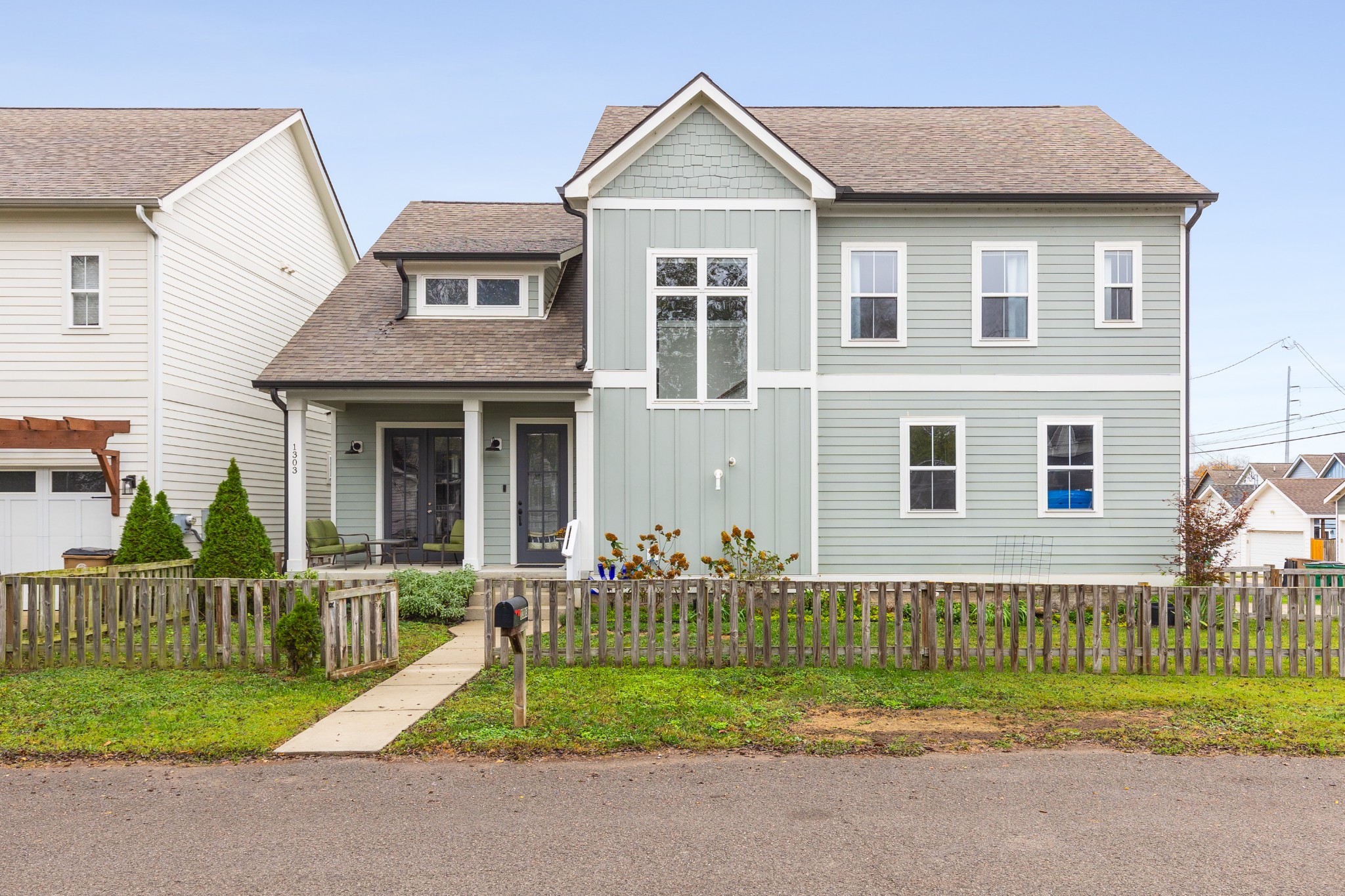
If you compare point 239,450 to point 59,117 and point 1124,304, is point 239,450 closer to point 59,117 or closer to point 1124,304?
point 59,117

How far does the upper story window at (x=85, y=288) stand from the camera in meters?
14.6

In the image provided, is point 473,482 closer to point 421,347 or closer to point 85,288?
point 421,347

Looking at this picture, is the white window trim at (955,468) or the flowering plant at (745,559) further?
the white window trim at (955,468)

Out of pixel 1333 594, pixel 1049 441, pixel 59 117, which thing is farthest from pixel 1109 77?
pixel 59 117

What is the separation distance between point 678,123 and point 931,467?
21.6 ft

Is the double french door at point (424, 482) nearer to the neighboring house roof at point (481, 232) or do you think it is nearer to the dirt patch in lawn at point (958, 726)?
the neighboring house roof at point (481, 232)

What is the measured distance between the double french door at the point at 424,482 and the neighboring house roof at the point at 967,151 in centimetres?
550

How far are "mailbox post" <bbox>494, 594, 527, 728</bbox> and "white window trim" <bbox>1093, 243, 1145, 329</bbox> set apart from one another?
11.2 m

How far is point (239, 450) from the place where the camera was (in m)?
16.9

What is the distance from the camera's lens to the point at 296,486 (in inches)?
556

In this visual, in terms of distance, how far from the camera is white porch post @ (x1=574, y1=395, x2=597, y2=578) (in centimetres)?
1374

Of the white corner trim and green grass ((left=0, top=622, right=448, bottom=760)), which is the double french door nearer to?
green grass ((left=0, top=622, right=448, bottom=760))

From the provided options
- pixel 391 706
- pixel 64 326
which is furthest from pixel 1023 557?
pixel 64 326

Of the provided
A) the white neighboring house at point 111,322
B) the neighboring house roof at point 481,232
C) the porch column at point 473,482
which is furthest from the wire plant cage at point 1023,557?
the white neighboring house at point 111,322
